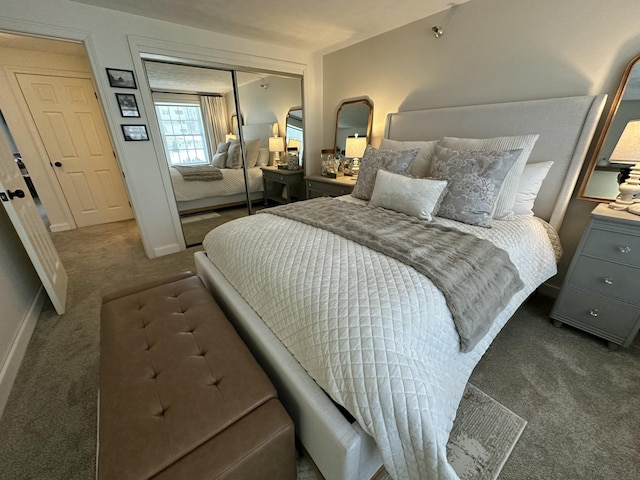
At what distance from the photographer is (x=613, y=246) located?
4.82ft

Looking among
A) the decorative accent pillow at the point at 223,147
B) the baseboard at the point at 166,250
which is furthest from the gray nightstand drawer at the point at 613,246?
the baseboard at the point at 166,250

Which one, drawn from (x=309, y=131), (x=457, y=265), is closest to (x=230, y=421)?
(x=457, y=265)

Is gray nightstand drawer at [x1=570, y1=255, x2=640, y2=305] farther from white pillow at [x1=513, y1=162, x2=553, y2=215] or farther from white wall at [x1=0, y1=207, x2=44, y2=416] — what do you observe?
white wall at [x1=0, y1=207, x2=44, y2=416]

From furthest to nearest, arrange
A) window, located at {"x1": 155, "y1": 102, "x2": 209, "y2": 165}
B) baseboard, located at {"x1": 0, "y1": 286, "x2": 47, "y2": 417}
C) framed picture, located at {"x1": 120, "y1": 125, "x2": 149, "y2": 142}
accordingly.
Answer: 1. window, located at {"x1": 155, "y1": 102, "x2": 209, "y2": 165}
2. framed picture, located at {"x1": 120, "y1": 125, "x2": 149, "y2": 142}
3. baseboard, located at {"x1": 0, "y1": 286, "x2": 47, "y2": 417}

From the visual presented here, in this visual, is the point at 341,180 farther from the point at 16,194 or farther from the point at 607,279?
the point at 16,194

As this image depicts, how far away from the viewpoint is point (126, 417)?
779mm

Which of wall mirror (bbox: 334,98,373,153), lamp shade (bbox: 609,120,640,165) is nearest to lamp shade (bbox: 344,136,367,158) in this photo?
wall mirror (bbox: 334,98,373,153)

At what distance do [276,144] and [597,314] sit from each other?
365cm

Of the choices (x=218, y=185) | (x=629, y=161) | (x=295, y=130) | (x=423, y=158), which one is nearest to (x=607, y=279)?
(x=629, y=161)

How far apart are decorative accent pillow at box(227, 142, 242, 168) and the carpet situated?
312 cm

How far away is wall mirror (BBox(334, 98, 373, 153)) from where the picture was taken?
3002mm

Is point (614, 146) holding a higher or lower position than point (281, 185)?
higher

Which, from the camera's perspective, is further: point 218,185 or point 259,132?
point 259,132

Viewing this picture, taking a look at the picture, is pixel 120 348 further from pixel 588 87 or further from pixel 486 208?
pixel 588 87
